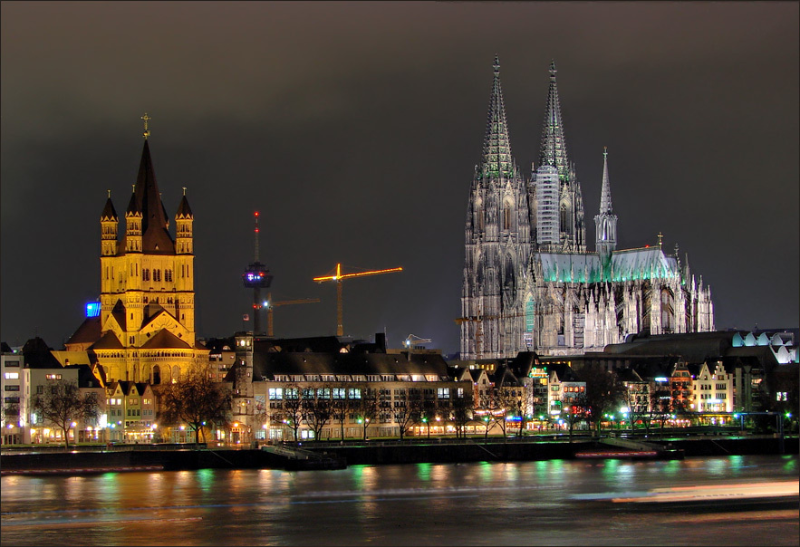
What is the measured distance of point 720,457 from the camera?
322 feet

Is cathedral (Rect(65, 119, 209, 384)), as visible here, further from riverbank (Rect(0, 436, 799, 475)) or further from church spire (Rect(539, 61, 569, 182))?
church spire (Rect(539, 61, 569, 182))

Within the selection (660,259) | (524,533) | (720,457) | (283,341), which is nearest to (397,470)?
(720,457)

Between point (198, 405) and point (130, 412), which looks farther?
point (130, 412)

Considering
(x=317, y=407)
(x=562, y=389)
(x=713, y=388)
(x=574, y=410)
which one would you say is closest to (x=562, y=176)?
(x=713, y=388)

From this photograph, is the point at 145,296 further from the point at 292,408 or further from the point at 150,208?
the point at 292,408

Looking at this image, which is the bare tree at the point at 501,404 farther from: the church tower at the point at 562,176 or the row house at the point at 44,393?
the church tower at the point at 562,176

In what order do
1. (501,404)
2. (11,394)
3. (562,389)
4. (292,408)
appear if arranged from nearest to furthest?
(292,408)
(11,394)
(501,404)
(562,389)

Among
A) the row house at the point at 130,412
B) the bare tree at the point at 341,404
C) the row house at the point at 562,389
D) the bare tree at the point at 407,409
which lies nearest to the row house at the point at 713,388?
the row house at the point at 562,389

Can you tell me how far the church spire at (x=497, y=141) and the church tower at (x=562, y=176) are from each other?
7.29m

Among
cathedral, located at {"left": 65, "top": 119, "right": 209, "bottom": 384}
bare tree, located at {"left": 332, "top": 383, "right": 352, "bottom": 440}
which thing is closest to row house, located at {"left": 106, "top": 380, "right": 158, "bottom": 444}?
cathedral, located at {"left": 65, "top": 119, "right": 209, "bottom": 384}

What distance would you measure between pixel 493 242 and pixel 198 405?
230 feet

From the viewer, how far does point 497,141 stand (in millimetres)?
171500

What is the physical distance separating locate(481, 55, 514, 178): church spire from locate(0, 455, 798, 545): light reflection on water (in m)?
89.3

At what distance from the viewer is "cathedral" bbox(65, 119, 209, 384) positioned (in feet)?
399
